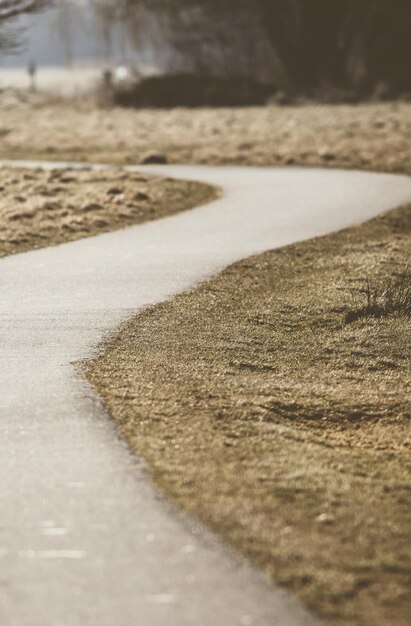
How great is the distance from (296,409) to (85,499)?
58.2 inches

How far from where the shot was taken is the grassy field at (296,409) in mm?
3162

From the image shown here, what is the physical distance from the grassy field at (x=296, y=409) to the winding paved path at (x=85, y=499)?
132mm

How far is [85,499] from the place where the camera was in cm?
355

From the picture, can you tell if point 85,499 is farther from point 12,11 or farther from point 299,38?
point 299,38

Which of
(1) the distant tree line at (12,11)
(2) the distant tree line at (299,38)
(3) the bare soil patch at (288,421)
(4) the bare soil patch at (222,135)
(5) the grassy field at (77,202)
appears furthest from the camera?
(2) the distant tree line at (299,38)

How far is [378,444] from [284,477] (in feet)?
2.54

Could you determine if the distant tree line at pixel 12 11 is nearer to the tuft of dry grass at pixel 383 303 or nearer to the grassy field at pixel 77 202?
the grassy field at pixel 77 202

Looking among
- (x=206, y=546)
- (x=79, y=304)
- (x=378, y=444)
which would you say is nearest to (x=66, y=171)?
(x=79, y=304)

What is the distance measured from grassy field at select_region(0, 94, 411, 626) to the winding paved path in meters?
0.13

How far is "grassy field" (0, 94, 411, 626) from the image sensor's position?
3.16m

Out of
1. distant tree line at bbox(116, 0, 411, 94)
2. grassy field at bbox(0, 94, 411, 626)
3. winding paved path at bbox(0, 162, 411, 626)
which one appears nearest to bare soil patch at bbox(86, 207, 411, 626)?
grassy field at bbox(0, 94, 411, 626)

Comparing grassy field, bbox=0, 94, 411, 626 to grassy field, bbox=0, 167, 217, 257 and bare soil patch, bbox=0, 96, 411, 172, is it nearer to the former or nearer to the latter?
grassy field, bbox=0, 167, 217, 257

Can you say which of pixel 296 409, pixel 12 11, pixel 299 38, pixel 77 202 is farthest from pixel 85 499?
pixel 299 38

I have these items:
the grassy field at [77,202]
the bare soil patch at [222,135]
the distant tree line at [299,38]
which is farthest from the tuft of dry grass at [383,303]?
the distant tree line at [299,38]
